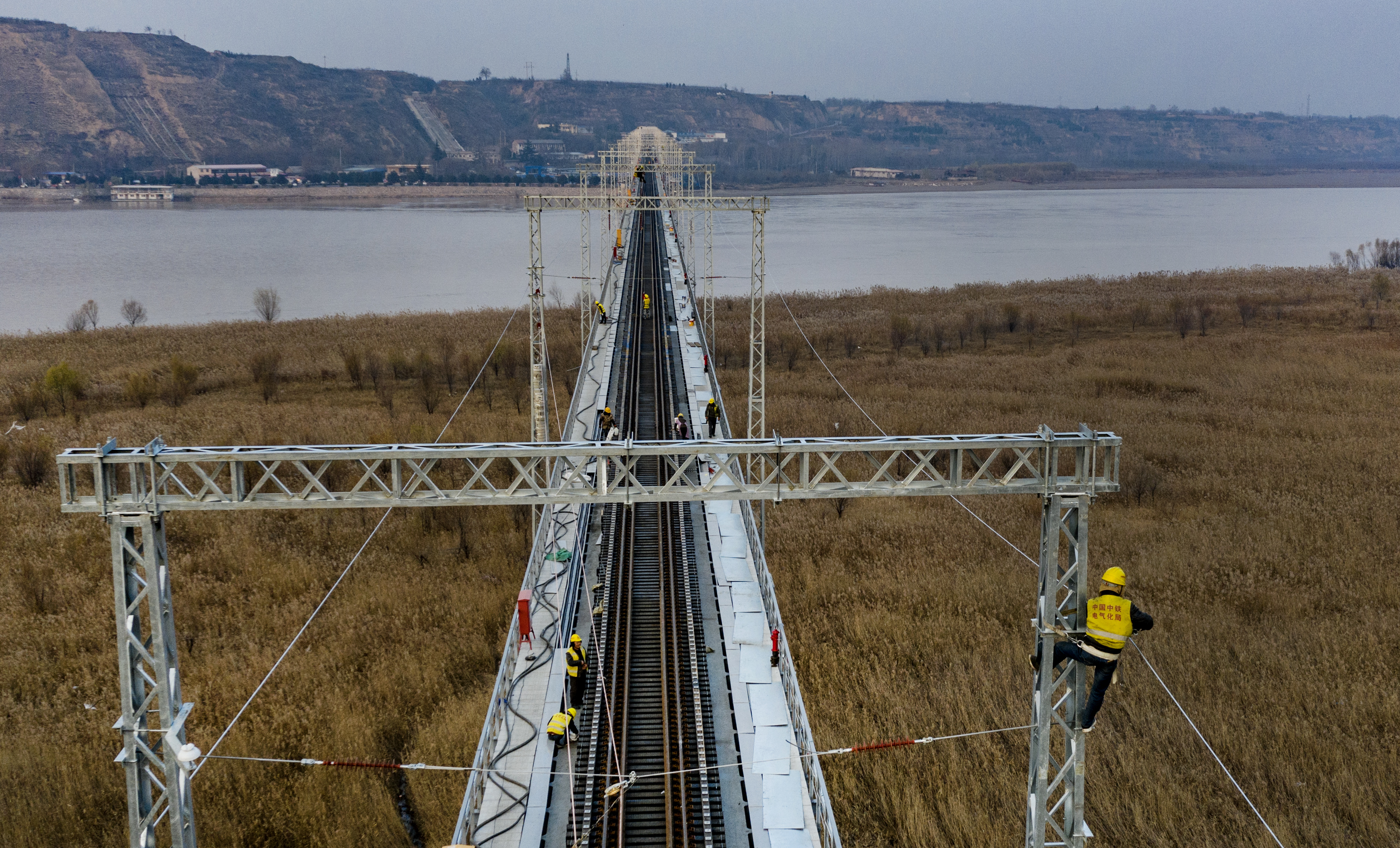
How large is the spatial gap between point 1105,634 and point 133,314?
196ft

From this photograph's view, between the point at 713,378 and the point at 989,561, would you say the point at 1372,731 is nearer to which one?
the point at 989,561

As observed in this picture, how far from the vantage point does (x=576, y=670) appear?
552 inches

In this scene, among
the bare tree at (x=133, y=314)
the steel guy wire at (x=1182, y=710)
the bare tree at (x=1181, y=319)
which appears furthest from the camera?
the bare tree at (x=133, y=314)

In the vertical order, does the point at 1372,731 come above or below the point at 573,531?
below

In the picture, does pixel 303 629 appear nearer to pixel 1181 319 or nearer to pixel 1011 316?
pixel 1011 316

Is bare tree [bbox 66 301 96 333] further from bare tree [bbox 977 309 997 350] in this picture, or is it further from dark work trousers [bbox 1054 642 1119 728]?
dark work trousers [bbox 1054 642 1119 728]

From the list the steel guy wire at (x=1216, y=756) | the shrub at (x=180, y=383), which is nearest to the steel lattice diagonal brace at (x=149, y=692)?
the steel guy wire at (x=1216, y=756)

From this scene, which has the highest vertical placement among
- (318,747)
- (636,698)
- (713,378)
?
(713,378)

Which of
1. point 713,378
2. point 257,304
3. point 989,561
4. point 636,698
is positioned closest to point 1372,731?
point 989,561

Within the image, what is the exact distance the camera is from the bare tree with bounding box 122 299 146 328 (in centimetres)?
5641

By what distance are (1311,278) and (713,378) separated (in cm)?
5542

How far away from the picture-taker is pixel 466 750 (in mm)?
15812

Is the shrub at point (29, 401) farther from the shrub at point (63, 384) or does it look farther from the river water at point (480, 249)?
the river water at point (480, 249)

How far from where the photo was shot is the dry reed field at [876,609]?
14.8 meters
